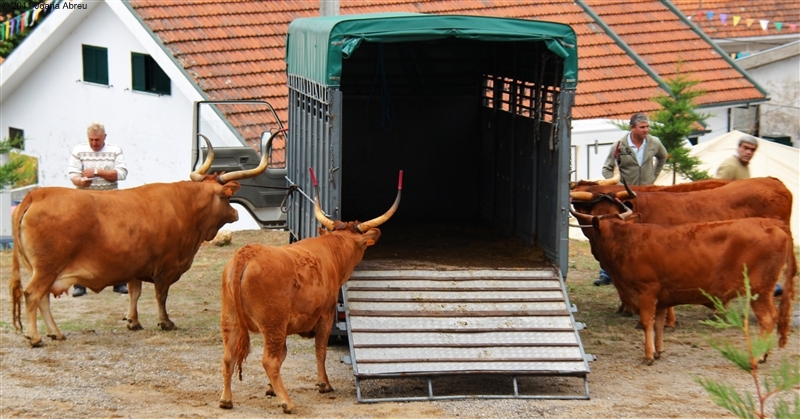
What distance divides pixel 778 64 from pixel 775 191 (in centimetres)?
1378

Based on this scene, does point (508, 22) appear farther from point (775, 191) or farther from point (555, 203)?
point (775, 191)

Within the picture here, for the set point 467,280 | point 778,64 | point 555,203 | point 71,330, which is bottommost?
point 71,330

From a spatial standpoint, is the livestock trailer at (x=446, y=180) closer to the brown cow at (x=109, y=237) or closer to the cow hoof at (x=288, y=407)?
the cow hoof at (x=288, y=407)

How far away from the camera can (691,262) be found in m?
8.78

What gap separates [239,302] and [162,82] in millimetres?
11541

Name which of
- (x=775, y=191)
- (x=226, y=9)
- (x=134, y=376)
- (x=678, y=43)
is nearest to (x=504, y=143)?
(x=775, y=191)

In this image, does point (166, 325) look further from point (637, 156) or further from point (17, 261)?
point (637, 156)

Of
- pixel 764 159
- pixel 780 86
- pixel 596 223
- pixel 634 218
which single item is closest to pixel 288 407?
pixel 596 223

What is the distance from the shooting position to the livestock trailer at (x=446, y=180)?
815 centimetres

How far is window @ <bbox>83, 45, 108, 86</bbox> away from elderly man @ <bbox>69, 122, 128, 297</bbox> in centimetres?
889

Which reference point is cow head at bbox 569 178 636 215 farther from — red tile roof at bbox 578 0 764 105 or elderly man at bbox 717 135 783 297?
red tile roof at bbox 578 0 764 105

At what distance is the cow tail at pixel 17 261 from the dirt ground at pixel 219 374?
27cm

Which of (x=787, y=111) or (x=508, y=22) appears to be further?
(x=787, y=111)

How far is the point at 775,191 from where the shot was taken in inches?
393
